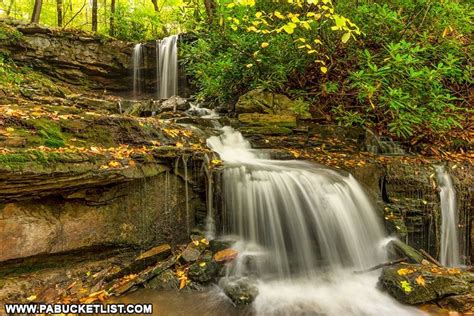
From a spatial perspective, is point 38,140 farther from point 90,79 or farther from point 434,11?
point 90,79

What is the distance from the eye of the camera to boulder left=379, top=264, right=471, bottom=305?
328cm

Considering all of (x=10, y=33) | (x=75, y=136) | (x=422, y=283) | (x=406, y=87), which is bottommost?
(x=422, y=283)

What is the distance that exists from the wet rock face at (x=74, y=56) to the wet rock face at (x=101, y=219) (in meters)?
9.07

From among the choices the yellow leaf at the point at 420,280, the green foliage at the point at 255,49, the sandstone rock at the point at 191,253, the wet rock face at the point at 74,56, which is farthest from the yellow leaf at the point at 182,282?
the wet rock face at the point at 74,56

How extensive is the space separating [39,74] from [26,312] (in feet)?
31.3

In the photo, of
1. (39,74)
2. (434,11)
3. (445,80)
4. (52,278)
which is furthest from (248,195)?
(39,74)

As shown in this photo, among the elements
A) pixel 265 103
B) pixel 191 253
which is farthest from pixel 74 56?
pixel 191 253

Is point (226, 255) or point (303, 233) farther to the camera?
point (303, 233)

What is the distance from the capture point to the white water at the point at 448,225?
4926mm

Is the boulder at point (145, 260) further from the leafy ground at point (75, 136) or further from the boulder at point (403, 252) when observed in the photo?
the boulder at point (403, 252)

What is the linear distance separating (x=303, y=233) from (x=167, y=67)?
9506 millimetres

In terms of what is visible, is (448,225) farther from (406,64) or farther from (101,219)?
(101,219)

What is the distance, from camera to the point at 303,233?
4.47 meters

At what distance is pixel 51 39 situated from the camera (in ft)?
34.6
